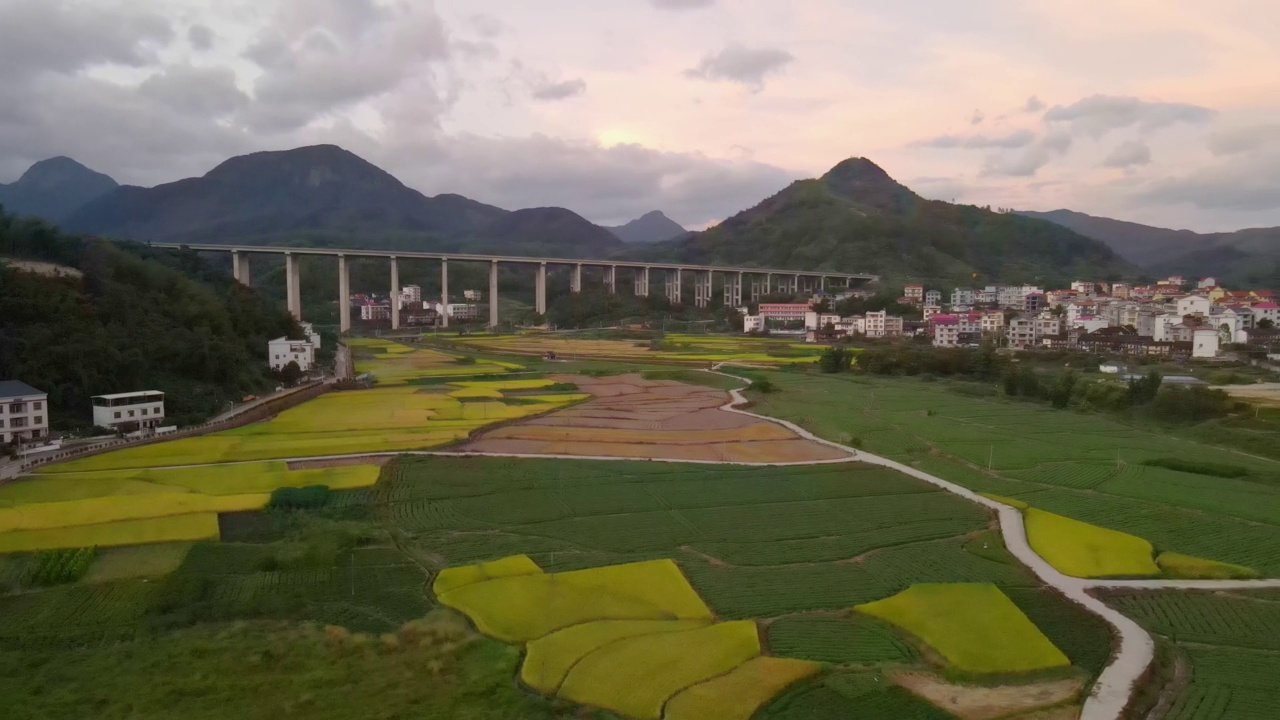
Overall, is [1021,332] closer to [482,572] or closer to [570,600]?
[482,572]

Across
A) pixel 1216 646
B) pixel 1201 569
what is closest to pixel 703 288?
pixel 1201 569

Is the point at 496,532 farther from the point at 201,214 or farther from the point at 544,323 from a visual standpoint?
the point at 201,214

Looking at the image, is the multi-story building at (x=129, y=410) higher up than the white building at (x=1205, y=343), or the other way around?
the white building at (x=1205, y=343)

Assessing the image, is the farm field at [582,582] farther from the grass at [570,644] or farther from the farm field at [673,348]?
the farm field at [673,348]

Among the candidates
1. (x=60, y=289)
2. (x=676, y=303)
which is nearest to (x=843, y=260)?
(x=676, y=303)

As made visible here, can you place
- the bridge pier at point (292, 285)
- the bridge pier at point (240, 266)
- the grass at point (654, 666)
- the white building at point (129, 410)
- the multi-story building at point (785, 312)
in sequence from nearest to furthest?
the grass at point (654, 666) < the white building at point (129, 410) < the bridge pier at point (292, 285) < the bridge pier at point (240, 266) < the multi-story building at point (785, 312)

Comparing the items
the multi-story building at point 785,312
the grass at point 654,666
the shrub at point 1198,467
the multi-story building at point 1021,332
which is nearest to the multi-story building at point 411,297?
the multi-story building at point 785,312
